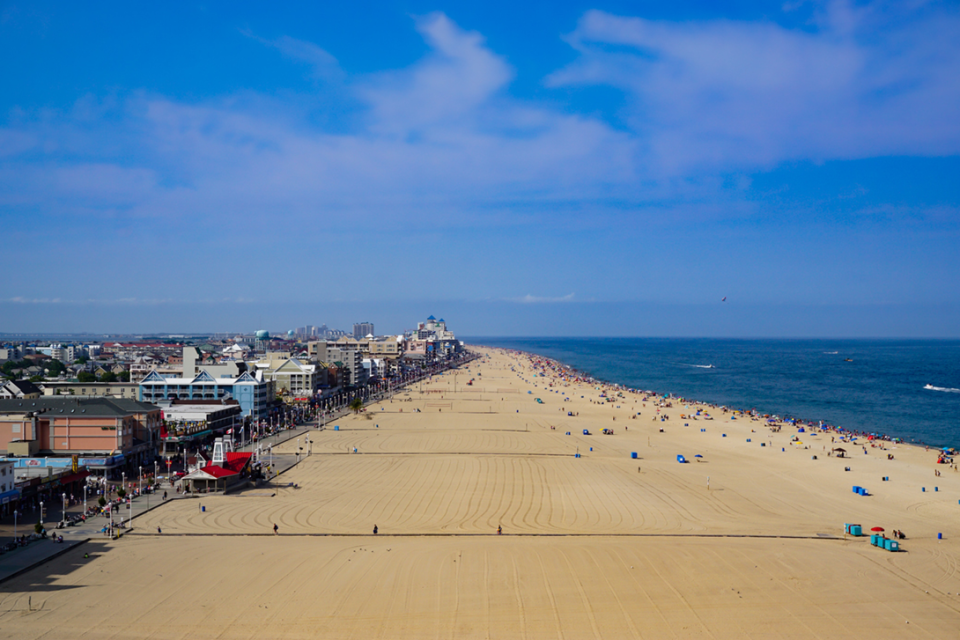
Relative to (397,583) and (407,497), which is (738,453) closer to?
(407,497)

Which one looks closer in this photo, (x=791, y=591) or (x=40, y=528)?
(x=791, y=591)

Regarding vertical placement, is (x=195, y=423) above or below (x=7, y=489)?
below

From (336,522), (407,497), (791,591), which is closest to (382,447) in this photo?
(407,497)

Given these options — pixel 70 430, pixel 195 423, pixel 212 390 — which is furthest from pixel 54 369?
pixel 70 430

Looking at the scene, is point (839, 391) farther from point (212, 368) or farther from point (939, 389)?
point (212, 368)

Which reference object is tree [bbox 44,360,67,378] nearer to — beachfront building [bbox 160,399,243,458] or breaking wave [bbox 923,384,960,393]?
beachfront building [bbox 160,399,243,458]

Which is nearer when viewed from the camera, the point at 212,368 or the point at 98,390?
the point at 98,390
